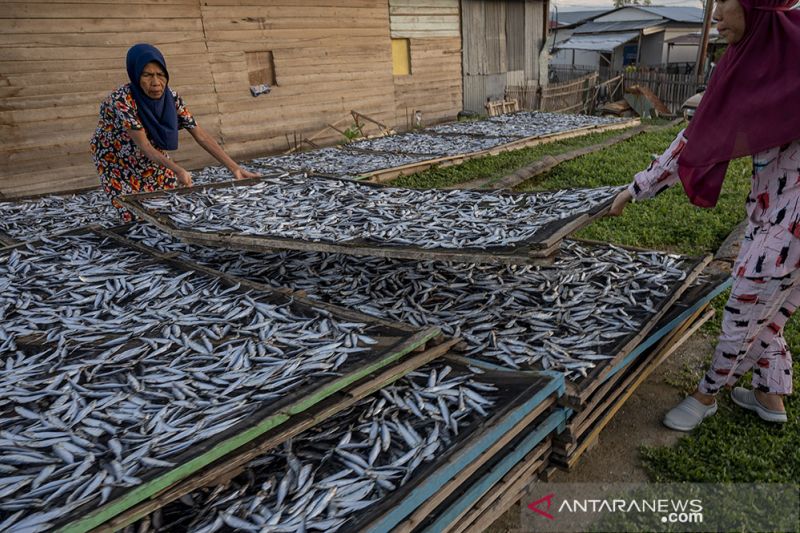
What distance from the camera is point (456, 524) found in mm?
2768

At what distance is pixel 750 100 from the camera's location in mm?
3076

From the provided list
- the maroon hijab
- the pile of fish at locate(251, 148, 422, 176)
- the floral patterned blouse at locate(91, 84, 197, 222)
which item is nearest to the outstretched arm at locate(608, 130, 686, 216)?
the maroon hijab

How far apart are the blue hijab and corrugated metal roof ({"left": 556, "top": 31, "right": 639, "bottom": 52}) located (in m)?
30.9

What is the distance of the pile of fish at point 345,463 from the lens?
2293mm

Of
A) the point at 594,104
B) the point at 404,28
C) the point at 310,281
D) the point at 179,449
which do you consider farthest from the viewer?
the point at 594,104

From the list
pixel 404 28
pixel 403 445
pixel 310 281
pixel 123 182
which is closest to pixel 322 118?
pixel 404 28

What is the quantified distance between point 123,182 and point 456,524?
5491 millimetres

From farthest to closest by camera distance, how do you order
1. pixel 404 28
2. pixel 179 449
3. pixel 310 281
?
pixel 404 28 < pixel 310 281 < pixel 179 449

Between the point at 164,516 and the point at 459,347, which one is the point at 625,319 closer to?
the point at 459,347

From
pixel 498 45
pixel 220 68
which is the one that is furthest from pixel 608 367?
pixel 498 45

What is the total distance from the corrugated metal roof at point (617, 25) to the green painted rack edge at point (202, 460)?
1385 inches

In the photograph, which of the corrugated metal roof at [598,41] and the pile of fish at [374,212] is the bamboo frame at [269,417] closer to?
the pile of fish at [374,212]

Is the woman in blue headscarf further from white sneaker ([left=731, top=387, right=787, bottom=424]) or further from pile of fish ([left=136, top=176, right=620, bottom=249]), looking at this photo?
white sneaker ([left=731, top=387, right=787, bottom=424])

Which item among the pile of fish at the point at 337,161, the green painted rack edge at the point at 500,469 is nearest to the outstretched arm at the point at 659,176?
the green painted rack edge at the point at 500,469
